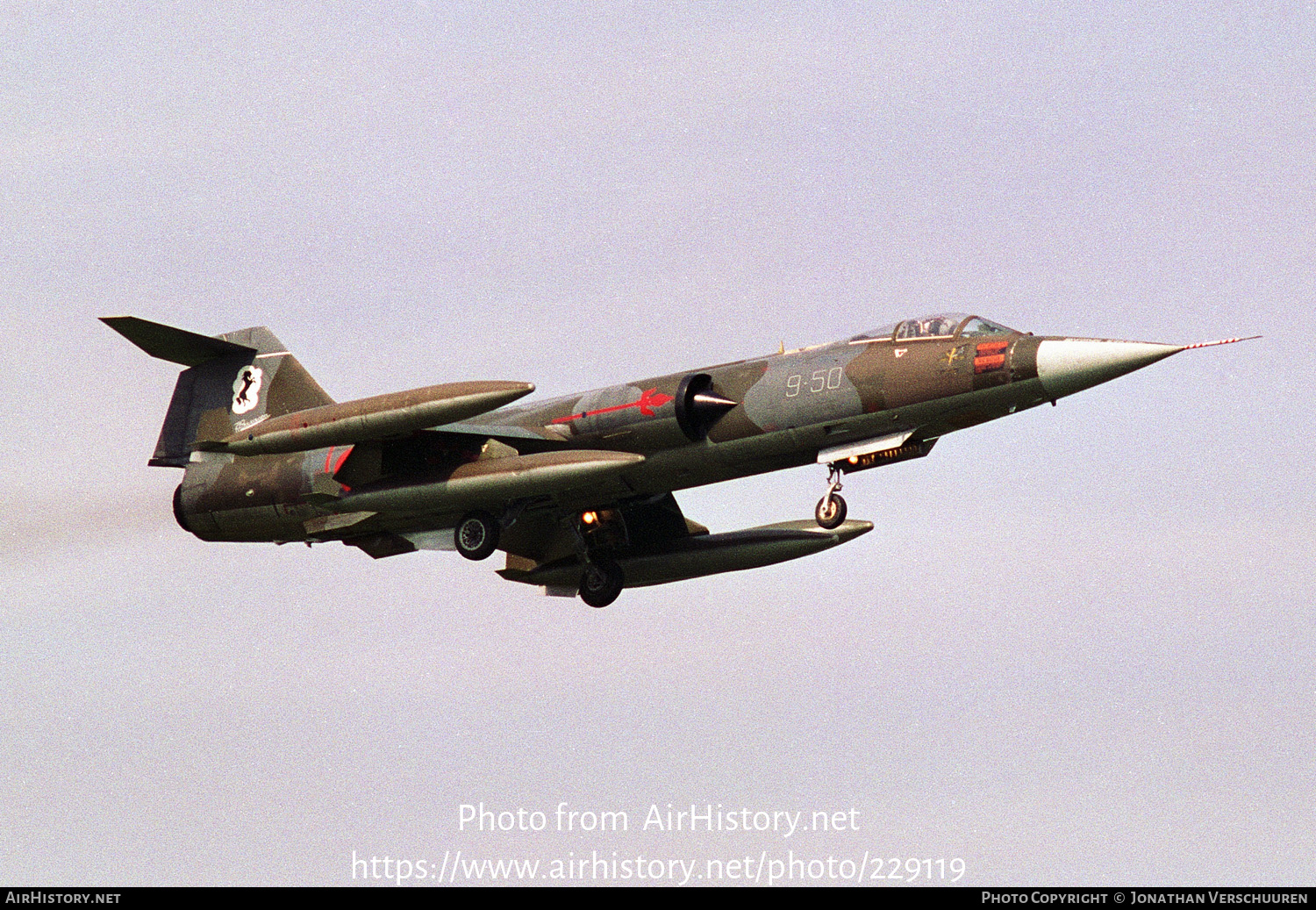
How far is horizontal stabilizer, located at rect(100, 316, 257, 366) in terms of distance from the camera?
28.0m

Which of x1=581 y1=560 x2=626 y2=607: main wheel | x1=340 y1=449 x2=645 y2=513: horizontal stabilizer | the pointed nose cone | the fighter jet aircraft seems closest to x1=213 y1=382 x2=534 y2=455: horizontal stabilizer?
the fighter jet aircraft

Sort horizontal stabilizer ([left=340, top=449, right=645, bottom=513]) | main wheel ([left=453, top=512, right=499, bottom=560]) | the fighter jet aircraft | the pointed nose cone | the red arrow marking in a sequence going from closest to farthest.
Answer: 1. the pointed nose cone
2. the fighter jet aircraft
3. horizontal stabilizer ([left=340, top=449, right=645, bottom=513])
4. the red arrow marking
5. main wheel ([left=453, top=512, right=499, bottom=560])

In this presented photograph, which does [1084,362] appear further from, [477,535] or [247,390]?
[247,390]

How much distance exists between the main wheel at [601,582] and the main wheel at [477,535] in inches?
145

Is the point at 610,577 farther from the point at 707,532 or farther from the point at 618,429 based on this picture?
the point at 618,429

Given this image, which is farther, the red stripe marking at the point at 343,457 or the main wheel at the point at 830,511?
the red stripe marking at the point at 343,457

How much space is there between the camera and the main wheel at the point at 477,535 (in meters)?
27.6

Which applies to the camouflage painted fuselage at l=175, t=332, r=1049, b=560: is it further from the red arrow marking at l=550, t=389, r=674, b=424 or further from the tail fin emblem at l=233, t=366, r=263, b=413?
the tail fin emblem at l=233, t=366, r=263, b=413

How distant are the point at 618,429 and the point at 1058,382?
271 inches

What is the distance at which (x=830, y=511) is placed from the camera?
2595 cm

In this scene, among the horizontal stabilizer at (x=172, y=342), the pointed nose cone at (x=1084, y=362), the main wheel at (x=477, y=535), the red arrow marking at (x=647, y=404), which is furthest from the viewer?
the horizontal stabilizer at (x=172, y=342)

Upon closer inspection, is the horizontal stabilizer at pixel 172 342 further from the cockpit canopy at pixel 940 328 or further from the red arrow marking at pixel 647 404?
the cockpit canopy at pixel 940 328

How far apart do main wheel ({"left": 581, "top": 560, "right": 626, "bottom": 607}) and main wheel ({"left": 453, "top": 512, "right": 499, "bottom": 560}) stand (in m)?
3.68

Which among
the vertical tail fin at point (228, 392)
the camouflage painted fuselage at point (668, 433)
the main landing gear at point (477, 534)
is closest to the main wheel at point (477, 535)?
the main landing gear at point (477, 534)
